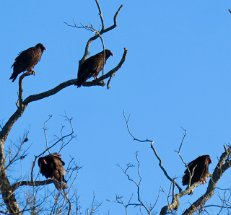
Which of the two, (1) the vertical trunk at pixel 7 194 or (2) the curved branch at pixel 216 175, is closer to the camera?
(2) the curved branch at pixel 216 175

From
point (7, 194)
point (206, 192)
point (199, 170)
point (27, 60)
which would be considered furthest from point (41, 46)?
point (206, 192)

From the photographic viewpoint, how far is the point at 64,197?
9.70m

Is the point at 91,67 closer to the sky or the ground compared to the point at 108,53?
closer to the ground

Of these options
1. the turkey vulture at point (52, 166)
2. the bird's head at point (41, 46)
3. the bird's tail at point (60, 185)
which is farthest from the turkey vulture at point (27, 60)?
the bird's tail at point (60, 185)

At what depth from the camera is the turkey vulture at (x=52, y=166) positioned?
12.4 m

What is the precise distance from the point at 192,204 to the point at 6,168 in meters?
2.12

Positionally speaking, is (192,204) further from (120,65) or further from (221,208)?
(120,65)

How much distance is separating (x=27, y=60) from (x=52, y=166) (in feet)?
7.86

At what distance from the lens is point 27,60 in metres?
14.3

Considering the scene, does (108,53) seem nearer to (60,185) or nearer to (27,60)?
(27,60)

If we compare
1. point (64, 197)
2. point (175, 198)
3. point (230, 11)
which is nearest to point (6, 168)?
point (64, 197)

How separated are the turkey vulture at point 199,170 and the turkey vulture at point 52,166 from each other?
1.64 meters

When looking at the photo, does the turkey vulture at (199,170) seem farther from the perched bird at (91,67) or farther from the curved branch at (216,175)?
the perched bird at (91,67)

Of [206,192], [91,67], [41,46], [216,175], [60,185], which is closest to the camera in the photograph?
[206,192]
